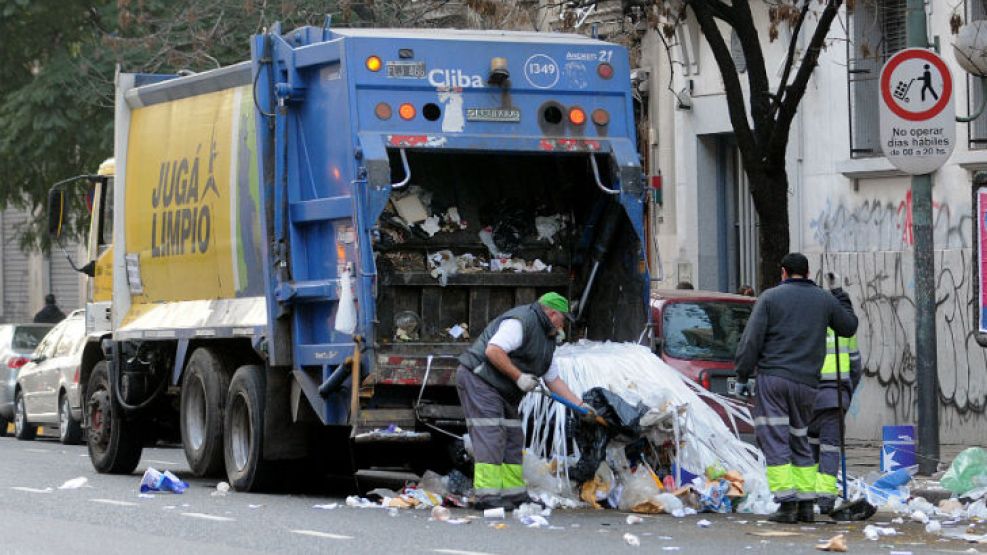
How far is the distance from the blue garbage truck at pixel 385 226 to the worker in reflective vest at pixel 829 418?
1.55m

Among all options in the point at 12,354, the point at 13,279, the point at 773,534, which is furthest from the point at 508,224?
the point at 13,279

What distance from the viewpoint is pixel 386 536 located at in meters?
11.5

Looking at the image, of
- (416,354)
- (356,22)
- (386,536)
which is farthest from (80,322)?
(386,536)

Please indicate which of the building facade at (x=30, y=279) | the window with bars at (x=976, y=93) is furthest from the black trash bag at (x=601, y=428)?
the building facade at (x=30, y=279)

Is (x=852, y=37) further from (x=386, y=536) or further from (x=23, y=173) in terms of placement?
(x=23, y=173)

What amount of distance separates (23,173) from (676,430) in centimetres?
1846

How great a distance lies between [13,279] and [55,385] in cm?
2243

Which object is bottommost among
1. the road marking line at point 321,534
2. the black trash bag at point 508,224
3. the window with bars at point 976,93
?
the road marking line at point 321,534

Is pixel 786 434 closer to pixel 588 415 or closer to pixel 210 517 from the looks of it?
pixel 588 415

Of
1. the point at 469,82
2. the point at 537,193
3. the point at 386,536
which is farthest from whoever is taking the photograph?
the point at 537,193

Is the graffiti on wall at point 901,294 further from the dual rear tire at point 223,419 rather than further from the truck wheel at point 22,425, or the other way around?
the truck wheel at point 22,425

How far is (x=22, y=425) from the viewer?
988 inches

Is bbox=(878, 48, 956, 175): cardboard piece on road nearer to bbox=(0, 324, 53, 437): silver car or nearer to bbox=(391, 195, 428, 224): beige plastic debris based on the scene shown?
bbox=(391, 195, 428, 224): beige plastic debris

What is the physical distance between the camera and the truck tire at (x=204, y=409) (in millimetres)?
15414
